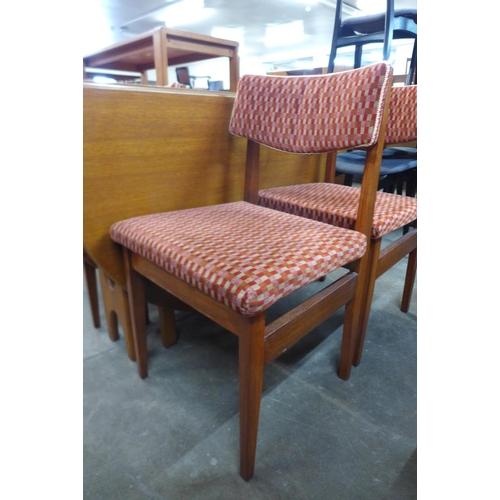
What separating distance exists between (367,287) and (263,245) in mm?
459

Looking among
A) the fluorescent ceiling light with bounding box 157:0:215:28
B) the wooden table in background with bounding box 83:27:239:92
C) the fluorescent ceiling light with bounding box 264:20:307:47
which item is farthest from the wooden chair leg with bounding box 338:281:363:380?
the fluorescent ceiling light with bounding box 264:20:307:47

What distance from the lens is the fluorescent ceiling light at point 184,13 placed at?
6.10m

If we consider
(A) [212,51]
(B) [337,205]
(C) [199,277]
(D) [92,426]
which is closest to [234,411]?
(D) [92,426]

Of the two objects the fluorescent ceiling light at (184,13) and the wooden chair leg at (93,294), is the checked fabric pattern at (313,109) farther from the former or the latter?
the fluorescent ceiling light at (184,13)

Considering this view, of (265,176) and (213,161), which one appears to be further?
(265,176)

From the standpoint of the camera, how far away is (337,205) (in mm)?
1035

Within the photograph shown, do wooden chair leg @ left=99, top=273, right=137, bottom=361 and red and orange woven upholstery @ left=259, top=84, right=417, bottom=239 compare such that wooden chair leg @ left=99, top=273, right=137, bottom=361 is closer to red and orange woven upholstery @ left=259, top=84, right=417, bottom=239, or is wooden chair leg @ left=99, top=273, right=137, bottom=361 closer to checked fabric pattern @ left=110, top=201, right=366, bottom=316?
checked fabric pattern @ left=110, top=201, right=366, bottom=316

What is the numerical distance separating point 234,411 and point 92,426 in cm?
38

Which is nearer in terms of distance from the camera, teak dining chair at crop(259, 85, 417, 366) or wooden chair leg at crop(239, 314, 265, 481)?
wooden chair leg at crop(239, 314, 265, 481)

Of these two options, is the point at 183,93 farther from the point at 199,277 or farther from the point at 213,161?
the point at 199,277

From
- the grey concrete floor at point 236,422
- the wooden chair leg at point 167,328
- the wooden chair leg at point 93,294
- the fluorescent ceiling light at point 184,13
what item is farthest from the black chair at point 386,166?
the fluorescent ceiling light at point 184,13

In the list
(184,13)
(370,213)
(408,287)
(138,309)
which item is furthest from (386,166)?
(184,13)

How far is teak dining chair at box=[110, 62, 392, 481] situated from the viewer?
0.64 meters
